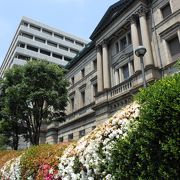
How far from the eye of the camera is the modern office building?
6712cm

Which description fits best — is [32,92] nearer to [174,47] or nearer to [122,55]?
[122,55]

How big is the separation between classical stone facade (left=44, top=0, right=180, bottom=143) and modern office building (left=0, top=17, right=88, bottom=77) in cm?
3910

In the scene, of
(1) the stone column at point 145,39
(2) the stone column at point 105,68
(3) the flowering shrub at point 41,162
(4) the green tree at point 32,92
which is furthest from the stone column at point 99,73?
(3) the flowering shrub at point 41,162

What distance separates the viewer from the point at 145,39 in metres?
20.5

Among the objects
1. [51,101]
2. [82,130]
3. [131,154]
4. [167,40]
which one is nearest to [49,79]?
[51,101]

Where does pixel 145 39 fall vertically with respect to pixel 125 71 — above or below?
above

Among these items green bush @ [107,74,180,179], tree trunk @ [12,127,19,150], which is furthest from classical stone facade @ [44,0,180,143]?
green bush @ [107,74,180,179]

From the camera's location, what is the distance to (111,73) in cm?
2477

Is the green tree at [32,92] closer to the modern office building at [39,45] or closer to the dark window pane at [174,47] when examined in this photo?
the dark window pane at [174,47]

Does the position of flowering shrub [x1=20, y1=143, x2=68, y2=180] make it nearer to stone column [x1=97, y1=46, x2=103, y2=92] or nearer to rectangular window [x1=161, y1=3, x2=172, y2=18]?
stone column [x1=97, y1=46, x2=103, y2=92]

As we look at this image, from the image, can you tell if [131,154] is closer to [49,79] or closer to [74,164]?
[74,164]

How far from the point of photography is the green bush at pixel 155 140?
384cm

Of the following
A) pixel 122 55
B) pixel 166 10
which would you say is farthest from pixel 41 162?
pixel 166 10

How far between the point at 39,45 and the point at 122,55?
51.6 m
